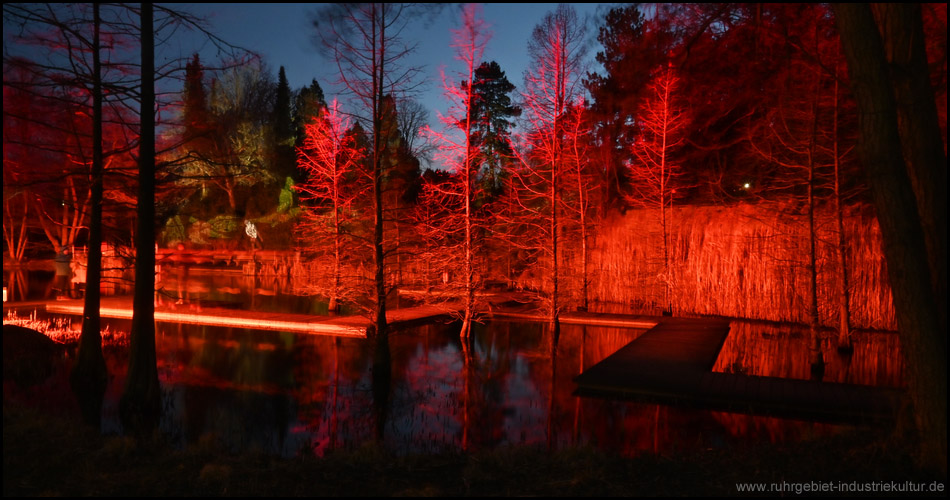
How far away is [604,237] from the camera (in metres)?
20.7

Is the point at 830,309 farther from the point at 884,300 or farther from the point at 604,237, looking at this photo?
the point at 604,237

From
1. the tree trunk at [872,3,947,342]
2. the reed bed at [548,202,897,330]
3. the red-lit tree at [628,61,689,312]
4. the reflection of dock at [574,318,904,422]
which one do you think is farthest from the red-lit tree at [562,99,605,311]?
the tree trunk at [872,3,947,342]

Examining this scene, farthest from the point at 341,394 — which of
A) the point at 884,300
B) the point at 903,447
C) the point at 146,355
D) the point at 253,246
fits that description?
the point at 253,246

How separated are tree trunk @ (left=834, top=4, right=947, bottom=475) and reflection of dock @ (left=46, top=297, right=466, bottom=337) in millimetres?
9979

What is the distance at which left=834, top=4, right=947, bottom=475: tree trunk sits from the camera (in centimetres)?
443

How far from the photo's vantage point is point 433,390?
9766 mm

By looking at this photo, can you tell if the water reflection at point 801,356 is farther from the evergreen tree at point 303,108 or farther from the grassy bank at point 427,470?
the evergreen tree at point 303,108

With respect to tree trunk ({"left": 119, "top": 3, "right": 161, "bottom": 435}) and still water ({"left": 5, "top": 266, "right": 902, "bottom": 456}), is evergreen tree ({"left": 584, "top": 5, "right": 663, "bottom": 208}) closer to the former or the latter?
still water ({"left": 5, "top": 266, "right": 902, "bottom": 456})

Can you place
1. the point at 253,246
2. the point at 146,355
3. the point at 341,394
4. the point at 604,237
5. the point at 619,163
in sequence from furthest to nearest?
the point at 253,246
the point at 619,163
the point at 604,237
the point at 341,394
the point at 146,355

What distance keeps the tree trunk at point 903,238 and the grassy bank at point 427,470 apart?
1.47 ft

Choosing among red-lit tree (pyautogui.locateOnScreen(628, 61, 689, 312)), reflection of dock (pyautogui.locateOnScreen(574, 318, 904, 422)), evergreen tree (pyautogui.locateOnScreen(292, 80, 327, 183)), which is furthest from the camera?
evergreen tree (pyautogui.locateOnScreen(292, 80, 327, 183))

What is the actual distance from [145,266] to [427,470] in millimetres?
5250

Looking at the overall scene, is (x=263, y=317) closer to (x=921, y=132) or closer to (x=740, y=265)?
(x=740, y=265)

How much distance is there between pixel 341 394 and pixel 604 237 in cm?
1376
